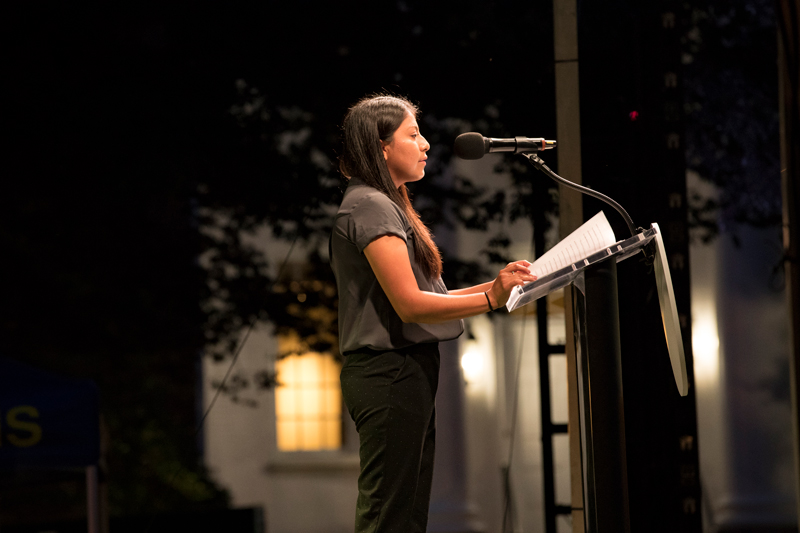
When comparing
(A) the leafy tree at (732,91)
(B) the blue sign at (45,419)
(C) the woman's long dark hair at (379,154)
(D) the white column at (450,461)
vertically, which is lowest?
(D) the white column at (450,461)

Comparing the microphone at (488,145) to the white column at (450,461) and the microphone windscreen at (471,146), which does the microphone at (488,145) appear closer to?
the microphone windscreen at (471,146)

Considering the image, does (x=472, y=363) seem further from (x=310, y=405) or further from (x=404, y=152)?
(x=404, y=152)

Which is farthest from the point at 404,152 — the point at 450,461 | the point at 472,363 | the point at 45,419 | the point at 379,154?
the point at 450,461

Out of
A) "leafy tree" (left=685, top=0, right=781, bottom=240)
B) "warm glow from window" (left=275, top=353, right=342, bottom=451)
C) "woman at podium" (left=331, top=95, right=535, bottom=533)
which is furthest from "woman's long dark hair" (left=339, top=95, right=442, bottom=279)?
"warm glow from window" (left=275, top=353, right=342, bottom=451)

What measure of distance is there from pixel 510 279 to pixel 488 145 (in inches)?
12.4

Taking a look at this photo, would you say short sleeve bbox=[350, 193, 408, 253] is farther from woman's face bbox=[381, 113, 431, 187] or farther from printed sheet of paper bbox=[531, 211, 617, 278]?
printed sheet of paper bbox=[531, 211, 617, 278]

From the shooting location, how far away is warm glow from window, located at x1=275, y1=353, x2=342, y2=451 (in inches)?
258

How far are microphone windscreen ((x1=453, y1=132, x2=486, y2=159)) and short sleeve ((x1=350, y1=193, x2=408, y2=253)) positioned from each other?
0.18 m

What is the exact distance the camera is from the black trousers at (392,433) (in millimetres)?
1349

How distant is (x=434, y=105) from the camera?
3199 mm

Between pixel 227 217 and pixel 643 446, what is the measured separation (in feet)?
6.92

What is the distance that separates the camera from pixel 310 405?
6.56 meters

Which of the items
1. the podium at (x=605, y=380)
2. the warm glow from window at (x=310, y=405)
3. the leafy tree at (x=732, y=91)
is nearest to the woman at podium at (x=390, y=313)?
the podium at (x=605, y=380)

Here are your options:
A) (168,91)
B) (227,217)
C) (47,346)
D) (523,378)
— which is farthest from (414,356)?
(523,378)
